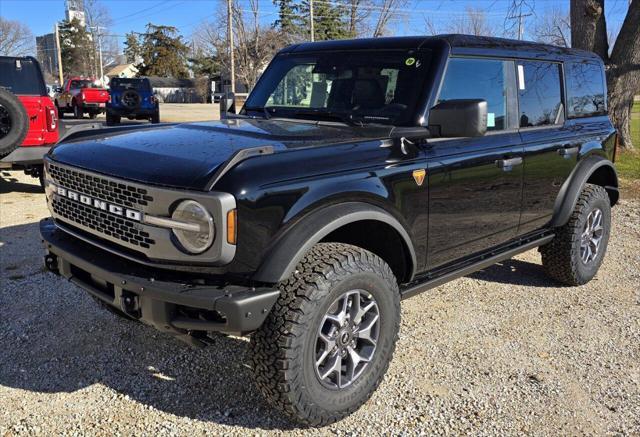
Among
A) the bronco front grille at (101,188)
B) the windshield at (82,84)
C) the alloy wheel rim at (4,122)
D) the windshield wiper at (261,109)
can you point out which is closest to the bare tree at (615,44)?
the windshield wiper at (261,109)

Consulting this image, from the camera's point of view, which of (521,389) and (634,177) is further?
(634,177)

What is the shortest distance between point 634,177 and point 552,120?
703 cm

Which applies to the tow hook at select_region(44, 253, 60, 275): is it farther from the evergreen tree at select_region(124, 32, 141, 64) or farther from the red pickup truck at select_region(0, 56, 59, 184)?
the evergreen tree at select_region(124, 32, 141, 64)

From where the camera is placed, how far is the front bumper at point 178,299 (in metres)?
2.50

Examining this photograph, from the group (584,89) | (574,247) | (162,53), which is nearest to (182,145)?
(574,247)

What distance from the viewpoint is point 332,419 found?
2965mm

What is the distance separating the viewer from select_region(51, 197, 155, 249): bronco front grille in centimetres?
273

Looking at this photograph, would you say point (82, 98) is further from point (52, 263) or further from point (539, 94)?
point (539, 94)

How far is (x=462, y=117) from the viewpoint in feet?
10.4

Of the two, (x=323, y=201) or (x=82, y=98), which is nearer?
(x=323, y=201)

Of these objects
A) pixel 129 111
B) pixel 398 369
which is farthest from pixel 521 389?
pixel 129 111

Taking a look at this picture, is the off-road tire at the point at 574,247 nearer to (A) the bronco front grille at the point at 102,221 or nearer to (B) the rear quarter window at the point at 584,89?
(B) the rear quarter window at the point at 584,89

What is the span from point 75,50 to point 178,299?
290 ft

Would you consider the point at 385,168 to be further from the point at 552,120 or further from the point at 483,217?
the point at 552,120
